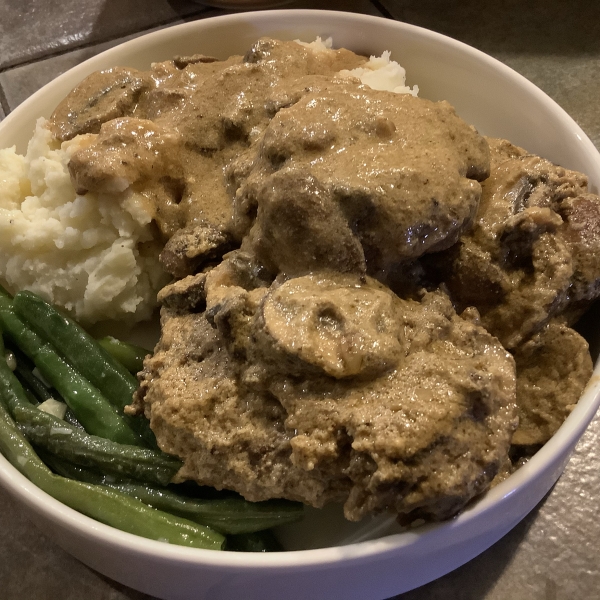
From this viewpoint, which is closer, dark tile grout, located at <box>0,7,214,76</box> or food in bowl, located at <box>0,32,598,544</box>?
food in bowl, located at <box>0,32,598,544</box>

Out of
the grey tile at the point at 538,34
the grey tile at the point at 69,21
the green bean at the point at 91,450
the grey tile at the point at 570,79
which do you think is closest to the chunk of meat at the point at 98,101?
the green bean at the point at 91,450

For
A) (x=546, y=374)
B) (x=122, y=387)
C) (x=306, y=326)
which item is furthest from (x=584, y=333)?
(x=122, y=387)

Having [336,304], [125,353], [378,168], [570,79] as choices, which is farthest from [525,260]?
[570,79]

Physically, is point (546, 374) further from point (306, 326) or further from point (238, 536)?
point (238, 536)

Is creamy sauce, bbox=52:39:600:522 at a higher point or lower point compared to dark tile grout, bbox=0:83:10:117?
higher

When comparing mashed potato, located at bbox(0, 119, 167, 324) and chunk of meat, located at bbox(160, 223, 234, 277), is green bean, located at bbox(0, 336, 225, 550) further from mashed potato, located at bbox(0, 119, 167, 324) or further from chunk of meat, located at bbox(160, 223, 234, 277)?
chunk of meat, located at bbox(160, 223, 234, 277)

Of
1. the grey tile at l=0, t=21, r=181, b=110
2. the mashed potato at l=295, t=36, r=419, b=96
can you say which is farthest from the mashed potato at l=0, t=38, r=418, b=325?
the grey tile at l=0, t=21, r=181, b=110

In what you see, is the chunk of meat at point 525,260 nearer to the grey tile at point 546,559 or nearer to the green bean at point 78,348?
the grey tile at point 546,559

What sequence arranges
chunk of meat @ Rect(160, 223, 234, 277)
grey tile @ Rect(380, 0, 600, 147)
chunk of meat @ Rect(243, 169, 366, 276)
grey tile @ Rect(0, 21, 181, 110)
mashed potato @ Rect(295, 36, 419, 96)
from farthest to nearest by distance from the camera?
grey tile @ Rect(0, 21, 181, 110) < grey tile @ Rect(380, 0, 600, 147) < mashed potato @ Rect(295, 36, 419, 96) < chunk of meat @ Rect(160, 223, 234, 277) < chunk of meat @ Rect(243, 169, 366, 276)
